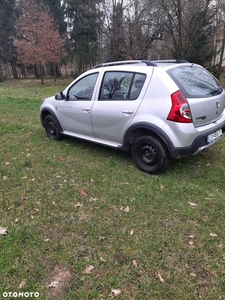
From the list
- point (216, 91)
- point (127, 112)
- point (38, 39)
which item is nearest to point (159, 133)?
point (127, 112)

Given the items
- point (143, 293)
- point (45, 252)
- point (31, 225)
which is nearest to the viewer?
point (143, 293)

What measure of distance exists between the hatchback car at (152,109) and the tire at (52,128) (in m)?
0.95

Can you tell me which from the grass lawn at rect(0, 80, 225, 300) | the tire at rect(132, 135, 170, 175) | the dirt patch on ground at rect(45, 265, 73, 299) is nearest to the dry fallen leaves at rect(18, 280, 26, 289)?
the grass lawn at rect(0, 80, 225, 300)

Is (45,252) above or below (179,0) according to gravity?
below

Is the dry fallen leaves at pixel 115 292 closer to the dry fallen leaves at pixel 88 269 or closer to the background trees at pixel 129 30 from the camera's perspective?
the dry fallen leaves at pixel 88 269

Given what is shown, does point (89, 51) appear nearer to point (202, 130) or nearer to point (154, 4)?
point (154, 4)

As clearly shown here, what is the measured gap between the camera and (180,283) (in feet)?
6.36

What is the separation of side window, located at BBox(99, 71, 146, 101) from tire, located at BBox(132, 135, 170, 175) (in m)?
0.72

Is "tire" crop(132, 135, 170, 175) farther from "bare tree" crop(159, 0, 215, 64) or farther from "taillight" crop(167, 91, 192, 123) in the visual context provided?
→ "bare tree" crop(159, 0, 215, 64)

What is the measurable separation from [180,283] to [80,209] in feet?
4.76

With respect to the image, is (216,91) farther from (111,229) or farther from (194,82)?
(111,229)

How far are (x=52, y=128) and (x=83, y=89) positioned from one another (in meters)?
1.51

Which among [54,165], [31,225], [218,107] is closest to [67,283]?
[31,225]
